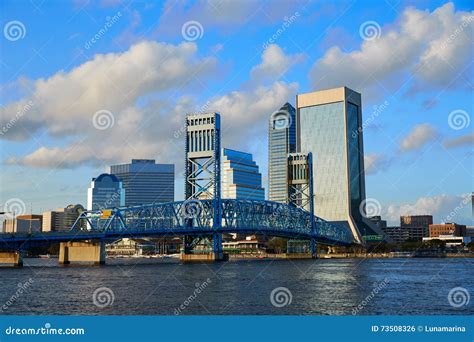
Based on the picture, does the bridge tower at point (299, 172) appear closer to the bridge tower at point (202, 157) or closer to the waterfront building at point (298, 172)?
the waterfront building at point (298, 172)

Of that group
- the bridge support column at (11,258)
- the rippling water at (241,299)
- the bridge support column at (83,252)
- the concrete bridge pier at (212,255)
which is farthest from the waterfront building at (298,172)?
the rippling water at (241,299)

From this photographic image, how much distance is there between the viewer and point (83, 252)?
4737 inches

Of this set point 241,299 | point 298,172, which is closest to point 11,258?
point 241,299

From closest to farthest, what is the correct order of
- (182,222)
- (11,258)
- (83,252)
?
(83,252)
(11,258)
(182,222)

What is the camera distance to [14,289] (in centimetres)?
5588

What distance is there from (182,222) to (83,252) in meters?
23.2

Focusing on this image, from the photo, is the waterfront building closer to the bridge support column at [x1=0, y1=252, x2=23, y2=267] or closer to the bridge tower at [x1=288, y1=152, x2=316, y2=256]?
the bridge tower at [x1=288, y1=152, x2=316, y2=256]

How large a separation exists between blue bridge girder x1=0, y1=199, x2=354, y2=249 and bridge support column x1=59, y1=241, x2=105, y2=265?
297cm

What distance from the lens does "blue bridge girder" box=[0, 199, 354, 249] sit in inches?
4427

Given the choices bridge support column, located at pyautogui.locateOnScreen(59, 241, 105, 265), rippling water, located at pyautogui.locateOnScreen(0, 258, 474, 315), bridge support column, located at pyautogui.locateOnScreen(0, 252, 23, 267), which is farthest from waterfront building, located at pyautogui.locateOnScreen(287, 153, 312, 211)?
rippling water, located at pyautogui.locateOnScreen(0, 258, 474, 315)

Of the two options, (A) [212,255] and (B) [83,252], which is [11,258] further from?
(A) [212,255]

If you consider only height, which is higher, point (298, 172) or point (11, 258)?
point (298, 172)

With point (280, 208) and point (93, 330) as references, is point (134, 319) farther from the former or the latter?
point (280, 208)

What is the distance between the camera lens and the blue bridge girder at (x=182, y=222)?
4427 inches
